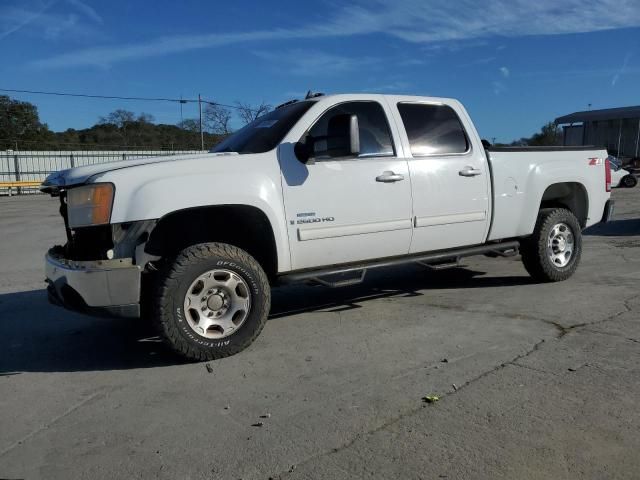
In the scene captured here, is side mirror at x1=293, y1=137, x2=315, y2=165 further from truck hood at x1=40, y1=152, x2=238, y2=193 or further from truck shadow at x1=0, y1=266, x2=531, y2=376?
truck shadow at x1=0, y1=266, x2=531, y2=376

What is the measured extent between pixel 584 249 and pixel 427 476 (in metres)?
7.74

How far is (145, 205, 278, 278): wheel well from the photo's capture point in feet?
14.4

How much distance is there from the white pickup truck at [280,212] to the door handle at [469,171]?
0.05ft

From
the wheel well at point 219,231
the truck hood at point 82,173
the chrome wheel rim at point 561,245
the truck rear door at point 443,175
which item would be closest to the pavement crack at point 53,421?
the wheel well at point 219,231

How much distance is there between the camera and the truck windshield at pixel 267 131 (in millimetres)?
4734

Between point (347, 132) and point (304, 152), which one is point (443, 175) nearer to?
point (347, 132)

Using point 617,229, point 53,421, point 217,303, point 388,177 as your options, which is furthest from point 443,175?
point 617,229

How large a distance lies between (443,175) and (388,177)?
2.30 feet

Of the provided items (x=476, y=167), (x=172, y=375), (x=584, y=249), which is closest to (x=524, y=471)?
(x=172, y=375)

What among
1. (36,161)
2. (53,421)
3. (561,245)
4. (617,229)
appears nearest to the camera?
(53,421)

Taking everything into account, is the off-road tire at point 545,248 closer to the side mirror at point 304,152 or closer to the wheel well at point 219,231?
the side mirror at point 304,152

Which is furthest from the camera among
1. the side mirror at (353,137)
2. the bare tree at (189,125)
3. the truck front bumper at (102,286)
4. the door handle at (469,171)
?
the bare tree at (189,125)

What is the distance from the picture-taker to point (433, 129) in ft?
18.2

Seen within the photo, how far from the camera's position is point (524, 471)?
2641mm
